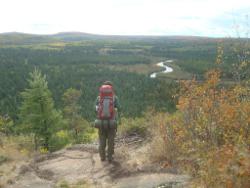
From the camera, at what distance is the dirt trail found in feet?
27.6

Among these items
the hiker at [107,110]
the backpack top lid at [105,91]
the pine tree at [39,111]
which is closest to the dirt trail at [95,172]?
the hiker at [107,110]

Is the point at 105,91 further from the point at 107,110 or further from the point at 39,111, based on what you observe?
the point at 39,111

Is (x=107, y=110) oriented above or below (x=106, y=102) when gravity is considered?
below

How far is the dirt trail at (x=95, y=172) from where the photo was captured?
8.40m

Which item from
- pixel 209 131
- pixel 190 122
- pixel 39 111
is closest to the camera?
pixel 209 131

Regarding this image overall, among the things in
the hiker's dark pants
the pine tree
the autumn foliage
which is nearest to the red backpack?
the hiker's dark pants

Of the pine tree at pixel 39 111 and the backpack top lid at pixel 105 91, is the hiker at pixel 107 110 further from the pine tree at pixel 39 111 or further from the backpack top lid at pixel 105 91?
the pine tree at pixel 39 111

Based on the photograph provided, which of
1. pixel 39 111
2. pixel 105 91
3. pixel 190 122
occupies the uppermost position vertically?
pixel 105 91

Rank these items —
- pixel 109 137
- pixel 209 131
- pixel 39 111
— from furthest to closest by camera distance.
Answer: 1. pixel 39 111
2. pixel 109 137
3. pixel 209 131

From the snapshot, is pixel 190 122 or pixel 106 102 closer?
pixel 190 122

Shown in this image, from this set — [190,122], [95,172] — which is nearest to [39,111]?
[95,172]

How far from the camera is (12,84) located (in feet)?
291

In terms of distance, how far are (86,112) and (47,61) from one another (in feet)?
254

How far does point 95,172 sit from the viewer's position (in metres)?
9.62
